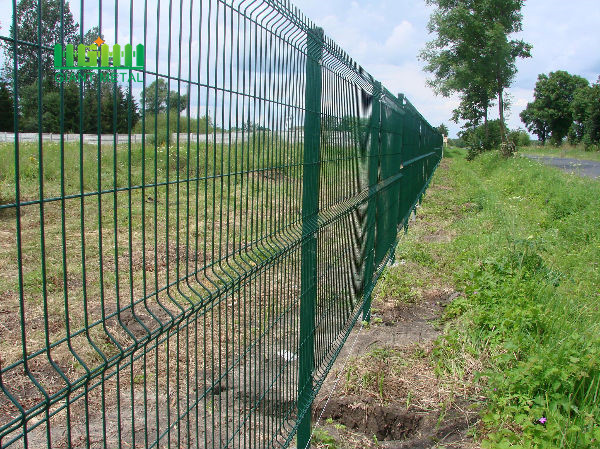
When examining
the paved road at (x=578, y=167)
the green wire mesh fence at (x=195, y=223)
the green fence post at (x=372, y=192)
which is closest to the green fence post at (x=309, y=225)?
the green wire mesh fence at (x=195, y=223)

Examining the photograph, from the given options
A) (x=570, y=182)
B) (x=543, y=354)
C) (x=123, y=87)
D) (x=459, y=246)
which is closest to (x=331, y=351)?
(x=543, y=354)

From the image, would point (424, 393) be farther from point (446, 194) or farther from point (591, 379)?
point (446, 194)

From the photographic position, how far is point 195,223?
336 centimetres

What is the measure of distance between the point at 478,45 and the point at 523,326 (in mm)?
30165

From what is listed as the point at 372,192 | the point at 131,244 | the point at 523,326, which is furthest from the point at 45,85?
the point at 372,192

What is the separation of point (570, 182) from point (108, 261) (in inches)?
444

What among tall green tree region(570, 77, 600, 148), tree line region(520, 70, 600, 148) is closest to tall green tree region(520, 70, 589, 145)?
tree line region(520, 70, 600, 148)

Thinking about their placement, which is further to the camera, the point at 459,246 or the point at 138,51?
the point at 459,246

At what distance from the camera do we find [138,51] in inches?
57.9

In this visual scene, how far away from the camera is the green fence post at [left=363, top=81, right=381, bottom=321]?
541 cm

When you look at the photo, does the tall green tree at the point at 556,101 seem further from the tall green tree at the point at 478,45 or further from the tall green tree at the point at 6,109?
the tall green tree at the point at 6,109

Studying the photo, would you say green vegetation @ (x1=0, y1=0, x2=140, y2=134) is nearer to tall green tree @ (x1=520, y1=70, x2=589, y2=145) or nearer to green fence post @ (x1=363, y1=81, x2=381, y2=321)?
green fence post @ (x1=363, y1=81, x2=381, y2=321)

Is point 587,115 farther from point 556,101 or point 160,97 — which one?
point 160,97

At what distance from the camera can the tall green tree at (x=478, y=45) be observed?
30.7 m
